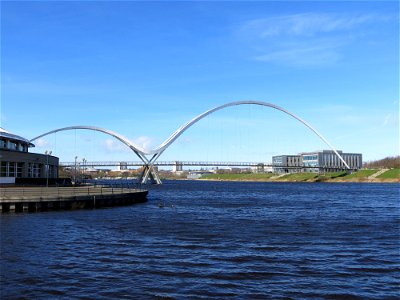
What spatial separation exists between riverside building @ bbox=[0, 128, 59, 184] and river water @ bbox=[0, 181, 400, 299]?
22.7 metres

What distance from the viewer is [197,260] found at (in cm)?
1897

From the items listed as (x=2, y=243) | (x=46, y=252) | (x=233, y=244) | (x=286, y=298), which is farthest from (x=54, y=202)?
(x=286, y=298)

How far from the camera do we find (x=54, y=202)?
3931 centimetres

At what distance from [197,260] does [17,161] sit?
140 feet

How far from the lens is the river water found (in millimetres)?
A: 14508

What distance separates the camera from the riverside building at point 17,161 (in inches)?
2078

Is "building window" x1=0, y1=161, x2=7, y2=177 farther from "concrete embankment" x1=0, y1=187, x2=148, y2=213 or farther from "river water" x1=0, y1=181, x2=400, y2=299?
Result: "river water" x1=0, y1=181, x2=400, y2=299

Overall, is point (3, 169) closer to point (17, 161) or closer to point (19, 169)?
point (17, 161)

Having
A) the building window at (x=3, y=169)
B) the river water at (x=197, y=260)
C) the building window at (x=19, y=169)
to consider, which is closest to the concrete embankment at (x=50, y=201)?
the river water at (x=197, y=260)

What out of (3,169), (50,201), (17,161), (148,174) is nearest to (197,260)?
(50,201)

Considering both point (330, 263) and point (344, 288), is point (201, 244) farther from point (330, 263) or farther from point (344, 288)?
point (344, 288)

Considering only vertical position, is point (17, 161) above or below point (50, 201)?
above

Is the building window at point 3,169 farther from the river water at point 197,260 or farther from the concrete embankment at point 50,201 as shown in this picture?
the river water at point 197,260

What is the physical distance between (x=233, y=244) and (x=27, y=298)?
11.7m
